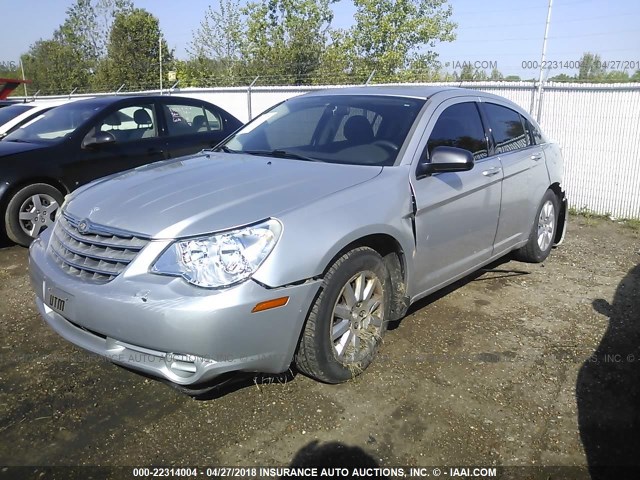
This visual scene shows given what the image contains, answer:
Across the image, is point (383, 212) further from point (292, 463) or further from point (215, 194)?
point (292, 463)

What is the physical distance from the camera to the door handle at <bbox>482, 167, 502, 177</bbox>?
155 inches

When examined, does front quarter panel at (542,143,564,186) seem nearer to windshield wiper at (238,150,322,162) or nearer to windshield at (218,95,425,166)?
windshield at (218,95,425,166)

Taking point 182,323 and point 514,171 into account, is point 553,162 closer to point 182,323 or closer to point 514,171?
point 514,171

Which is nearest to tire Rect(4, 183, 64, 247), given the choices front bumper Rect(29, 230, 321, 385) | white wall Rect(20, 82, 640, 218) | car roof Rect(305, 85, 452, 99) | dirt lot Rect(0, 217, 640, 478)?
dirt lot Rect(0, 217, 640, 478)

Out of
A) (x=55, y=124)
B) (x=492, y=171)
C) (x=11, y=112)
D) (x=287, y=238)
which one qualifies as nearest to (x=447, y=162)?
(x=492, y=171)

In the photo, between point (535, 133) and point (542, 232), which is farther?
point (542, 232)

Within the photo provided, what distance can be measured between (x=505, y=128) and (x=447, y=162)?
60.6 inches

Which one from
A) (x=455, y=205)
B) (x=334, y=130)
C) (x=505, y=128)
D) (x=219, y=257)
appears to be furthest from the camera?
(x=505, y=128)

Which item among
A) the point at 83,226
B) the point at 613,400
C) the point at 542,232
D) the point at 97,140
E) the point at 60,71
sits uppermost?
the point at 60,71

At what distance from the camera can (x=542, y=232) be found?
5195mm

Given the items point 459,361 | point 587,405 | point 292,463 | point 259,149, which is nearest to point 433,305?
point 459,361

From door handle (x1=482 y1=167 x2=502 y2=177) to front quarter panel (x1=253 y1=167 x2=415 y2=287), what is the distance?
95cm

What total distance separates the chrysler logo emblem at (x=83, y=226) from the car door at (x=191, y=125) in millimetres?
3839

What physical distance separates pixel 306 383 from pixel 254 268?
1010 mm
